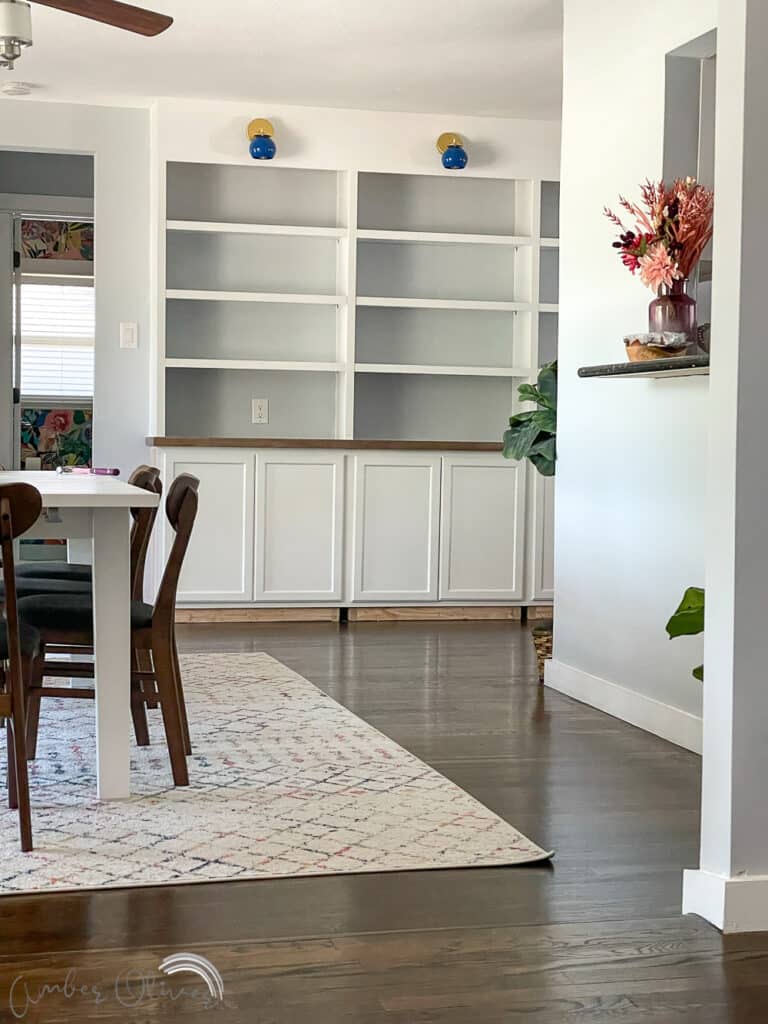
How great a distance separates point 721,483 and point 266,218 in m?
5.15

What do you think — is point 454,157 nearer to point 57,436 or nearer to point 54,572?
point 54,572

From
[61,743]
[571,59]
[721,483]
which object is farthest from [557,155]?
[721,483]

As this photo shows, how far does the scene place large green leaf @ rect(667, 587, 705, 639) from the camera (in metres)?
2.98

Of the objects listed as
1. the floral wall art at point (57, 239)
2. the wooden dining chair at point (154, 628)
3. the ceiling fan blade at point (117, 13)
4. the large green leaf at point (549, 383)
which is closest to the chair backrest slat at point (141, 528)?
the wooden dining chair at point (154, 628)

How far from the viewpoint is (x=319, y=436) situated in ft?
24.1

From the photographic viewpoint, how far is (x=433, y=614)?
22.9ft

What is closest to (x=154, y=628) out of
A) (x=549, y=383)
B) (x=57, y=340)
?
(x=549, y=383)

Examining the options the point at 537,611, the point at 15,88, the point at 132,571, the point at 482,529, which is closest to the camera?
the point at 132,571

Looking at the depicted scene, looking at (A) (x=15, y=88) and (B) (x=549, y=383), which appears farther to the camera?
(A) (x=15, y=88)

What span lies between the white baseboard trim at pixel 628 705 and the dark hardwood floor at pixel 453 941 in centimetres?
47

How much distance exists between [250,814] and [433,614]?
12.9ft

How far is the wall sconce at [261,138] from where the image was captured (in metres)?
6.61

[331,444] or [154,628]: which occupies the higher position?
[331,444]

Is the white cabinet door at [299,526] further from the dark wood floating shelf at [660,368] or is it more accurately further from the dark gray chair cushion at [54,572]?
the dark wood floating shelf at [660,368]
